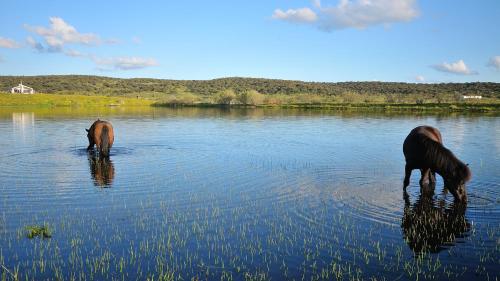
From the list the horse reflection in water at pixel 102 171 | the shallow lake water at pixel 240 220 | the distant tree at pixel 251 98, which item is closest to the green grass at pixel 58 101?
the distant tree at pixel 251 98

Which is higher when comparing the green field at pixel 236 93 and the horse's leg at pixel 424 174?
the green field at pixel 236 93

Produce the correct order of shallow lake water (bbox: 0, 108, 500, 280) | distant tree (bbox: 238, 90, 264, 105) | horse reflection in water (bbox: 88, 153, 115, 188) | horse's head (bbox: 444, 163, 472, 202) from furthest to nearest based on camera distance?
distant tree (bbox: 238, 90, 264, 105), horse reflection in water (bbox: 88, 153, 115, 188), horse's head (bbox: 444, 163, 472, 202), shallow lake water (bbox: 0, 108, 500, 280)

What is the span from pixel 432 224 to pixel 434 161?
6.89 feet

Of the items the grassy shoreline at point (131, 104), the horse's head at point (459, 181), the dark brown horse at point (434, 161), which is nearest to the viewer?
the horse's head at point (459, 181)

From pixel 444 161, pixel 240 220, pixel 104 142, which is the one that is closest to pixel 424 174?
pixel 444 161

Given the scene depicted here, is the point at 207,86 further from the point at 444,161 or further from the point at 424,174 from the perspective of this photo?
the point at 444,161

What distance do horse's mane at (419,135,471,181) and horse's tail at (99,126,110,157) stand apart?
1127cm

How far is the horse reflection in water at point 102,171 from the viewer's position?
41.6ft

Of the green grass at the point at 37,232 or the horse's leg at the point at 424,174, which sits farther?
the horse's leg at the point at 424,174

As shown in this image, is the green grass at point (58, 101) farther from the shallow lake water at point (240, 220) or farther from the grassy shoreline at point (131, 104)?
the shallow lake water at point (240, 220)

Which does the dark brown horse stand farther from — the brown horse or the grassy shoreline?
the grassy shoreline

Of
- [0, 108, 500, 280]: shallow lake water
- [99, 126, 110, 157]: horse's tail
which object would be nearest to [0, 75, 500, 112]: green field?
[0, 108, 500, 280]: shallow lake water

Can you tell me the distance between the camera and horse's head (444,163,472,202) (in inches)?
385

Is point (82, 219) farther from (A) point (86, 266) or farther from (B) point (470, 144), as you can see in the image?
(B) point (470, 144)
